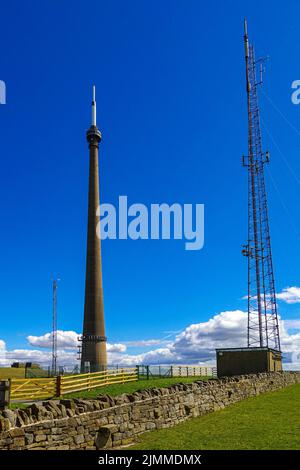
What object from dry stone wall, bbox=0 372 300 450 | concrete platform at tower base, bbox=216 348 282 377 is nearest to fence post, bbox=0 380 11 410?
dry stone wall, bbox=0 372 300 450

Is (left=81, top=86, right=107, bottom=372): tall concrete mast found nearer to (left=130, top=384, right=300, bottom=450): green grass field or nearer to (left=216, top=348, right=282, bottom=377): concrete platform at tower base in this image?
(left=216, top=348, right=282, bottom=377): concrete platform at tower base

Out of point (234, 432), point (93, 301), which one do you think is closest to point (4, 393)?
point (234, 432)

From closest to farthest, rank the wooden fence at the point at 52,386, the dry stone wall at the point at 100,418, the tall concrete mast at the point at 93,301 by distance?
the dry stone wall at the point at 100,418 < the wooden fence at the point at 52,386 < the tall concrete mast at the point at 93,301

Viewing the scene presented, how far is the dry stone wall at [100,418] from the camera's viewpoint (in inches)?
410

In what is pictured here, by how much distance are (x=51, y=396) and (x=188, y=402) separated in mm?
13463

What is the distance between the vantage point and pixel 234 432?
590 inches

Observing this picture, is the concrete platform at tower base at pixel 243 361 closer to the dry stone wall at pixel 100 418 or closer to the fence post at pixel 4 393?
the dry stone wall at pixel 100 418

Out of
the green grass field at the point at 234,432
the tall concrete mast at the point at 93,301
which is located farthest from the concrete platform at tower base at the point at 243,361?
the tall concrete mast at the point at 93,301

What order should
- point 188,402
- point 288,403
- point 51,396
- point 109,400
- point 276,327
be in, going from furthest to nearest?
1. point 276,327
2. point 51,396
3. point 288,403
4. point 188,402
5. point 109,400

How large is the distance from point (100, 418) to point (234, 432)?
15.4 ft

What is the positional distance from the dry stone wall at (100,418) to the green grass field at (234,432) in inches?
19.4

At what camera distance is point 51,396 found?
29.2 metres
